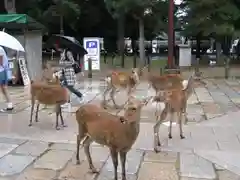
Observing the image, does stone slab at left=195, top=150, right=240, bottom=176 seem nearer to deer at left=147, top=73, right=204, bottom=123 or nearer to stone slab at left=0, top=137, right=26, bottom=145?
stone slab at left=0, top=137, right=26, bottom=145

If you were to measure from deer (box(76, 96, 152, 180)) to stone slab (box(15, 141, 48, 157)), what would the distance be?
3.63ft

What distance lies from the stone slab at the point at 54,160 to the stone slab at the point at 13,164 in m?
0.15

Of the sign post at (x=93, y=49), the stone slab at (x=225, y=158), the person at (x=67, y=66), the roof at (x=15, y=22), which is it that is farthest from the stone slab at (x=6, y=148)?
the sign post at (x=93, y=49)

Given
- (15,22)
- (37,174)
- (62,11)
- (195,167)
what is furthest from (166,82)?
(62,11)

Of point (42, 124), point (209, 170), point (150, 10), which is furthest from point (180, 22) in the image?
point (209, 170)

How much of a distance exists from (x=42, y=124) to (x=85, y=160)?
276 cm

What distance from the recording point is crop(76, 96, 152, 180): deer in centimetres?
455

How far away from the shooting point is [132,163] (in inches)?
232

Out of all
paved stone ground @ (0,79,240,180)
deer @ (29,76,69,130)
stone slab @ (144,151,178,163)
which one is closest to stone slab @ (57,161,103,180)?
paved stone ground @ (0,79,240,180)

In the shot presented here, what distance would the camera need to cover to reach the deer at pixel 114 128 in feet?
14.9

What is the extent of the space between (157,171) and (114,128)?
3.72 ft

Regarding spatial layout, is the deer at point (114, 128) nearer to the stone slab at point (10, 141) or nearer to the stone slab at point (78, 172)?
the stone slab at point (78, 172)

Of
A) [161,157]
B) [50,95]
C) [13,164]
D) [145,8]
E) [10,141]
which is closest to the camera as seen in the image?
[13,164]

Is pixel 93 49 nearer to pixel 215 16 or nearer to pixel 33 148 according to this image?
pixel 215 16
